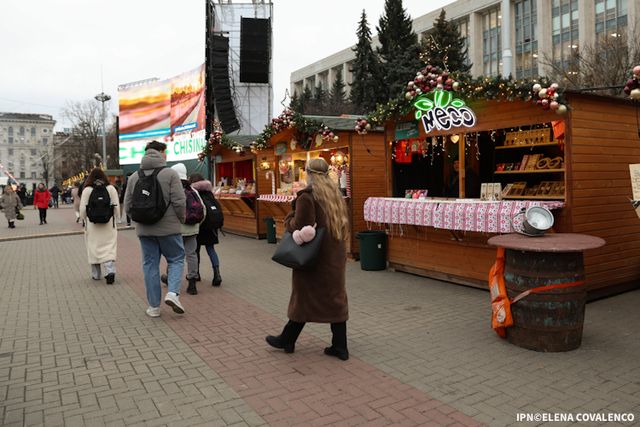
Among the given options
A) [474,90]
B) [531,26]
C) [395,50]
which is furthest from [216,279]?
[531,26]

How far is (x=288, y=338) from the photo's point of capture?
4.82 m

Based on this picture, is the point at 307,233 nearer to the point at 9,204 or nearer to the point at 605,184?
the point at 605,184

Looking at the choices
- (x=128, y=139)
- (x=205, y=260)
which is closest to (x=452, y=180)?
(x=205, y=260)

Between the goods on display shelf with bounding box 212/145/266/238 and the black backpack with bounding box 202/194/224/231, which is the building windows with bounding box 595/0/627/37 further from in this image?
the black backpack with bounding box 202/194/224/231

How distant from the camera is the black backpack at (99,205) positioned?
8141 mm

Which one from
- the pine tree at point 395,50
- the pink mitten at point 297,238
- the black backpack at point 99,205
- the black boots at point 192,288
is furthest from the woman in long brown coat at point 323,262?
the pine tree at point 395,50

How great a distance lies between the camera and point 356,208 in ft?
34.6

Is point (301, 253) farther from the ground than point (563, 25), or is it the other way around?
point (563, 25)

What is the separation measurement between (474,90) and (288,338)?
13.9 ft

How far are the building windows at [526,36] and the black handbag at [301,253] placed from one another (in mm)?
53673

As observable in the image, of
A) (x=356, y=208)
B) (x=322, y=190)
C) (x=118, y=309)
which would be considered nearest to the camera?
(x=322, y=190)

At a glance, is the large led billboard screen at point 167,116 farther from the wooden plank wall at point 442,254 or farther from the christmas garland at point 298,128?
the wooden plank wall at point 442,254

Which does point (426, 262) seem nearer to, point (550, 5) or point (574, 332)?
point (574, 332)

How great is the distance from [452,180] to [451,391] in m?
7.16
